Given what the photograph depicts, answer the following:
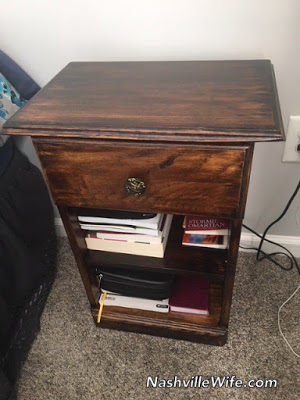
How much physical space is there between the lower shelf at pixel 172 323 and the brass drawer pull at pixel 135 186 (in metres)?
0.47

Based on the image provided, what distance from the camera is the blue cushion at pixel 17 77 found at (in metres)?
0.89

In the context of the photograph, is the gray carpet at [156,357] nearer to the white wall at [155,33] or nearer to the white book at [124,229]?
the white book at [124,229]

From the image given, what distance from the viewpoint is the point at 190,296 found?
977 millimetres

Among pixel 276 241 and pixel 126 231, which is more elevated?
pixel 126 231

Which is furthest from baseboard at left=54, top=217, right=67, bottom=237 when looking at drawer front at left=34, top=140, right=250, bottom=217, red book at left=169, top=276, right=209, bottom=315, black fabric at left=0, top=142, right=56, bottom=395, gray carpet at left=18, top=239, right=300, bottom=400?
drawer front at left=34, top=140, right=250, bottom=217

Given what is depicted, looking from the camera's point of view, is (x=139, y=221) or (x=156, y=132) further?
(x=139, y=221)

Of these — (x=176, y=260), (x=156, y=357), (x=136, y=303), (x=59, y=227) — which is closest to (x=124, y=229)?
(x=176, y=260)

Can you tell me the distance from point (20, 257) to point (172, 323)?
443 mm

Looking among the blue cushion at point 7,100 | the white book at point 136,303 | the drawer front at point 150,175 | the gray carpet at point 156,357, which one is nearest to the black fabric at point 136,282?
the white book at point 136,303

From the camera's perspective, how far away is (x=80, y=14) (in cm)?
81

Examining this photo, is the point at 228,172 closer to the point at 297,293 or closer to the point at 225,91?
the point at 225,91

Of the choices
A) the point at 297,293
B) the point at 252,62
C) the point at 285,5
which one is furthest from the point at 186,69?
the point at 297,293

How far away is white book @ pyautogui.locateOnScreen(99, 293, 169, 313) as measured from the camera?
96 cm

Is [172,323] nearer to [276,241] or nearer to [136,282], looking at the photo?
[136,282]
